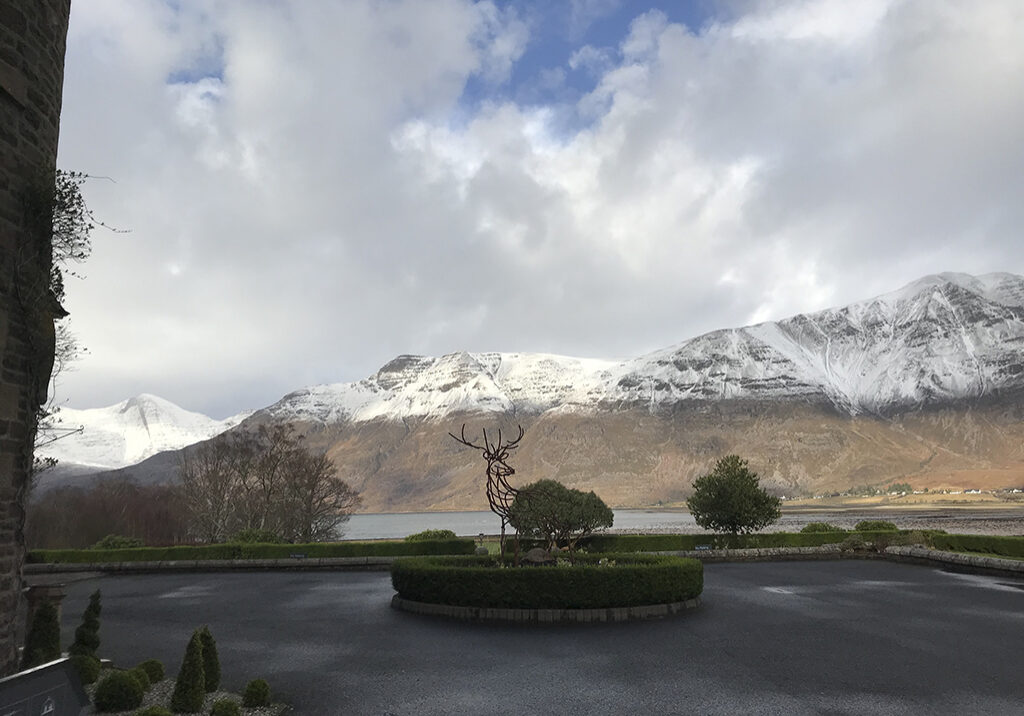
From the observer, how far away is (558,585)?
1494 cm

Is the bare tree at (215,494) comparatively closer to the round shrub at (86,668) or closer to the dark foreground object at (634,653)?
the dark foreground object at (634,653)

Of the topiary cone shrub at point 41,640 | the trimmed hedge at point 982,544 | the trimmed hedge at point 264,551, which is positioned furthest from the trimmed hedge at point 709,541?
the topiary cone shrub at point 41,640

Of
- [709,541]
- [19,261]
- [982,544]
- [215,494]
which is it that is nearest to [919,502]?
[982,544]

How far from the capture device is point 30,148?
8.81 m

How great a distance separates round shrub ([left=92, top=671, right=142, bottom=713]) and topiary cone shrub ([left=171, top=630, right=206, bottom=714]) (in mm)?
623

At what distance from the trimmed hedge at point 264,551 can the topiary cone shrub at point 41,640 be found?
65.1 feet

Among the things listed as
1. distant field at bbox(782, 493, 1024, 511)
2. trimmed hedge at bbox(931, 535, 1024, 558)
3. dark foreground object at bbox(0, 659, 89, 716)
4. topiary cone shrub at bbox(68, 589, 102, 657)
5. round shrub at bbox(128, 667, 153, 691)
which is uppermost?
dark foreground object at bbox(0, 659, 89, 716)

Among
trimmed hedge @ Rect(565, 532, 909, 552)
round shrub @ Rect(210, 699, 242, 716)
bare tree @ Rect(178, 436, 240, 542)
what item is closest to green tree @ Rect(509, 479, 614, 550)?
trimmed hedge @ Rect(565, 532, 909, 552)

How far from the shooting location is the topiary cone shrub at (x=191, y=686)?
799 centimetres

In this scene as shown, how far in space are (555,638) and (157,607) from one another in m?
11.1

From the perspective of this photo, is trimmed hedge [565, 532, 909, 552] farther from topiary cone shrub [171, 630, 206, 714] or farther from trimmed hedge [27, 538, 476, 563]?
topiary cone shrub [171, 630, 206, 714]

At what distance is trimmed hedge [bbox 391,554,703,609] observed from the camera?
14914 mm

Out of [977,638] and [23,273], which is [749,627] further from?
[23,273]

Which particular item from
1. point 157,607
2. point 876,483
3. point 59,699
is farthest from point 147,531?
point 876,483
